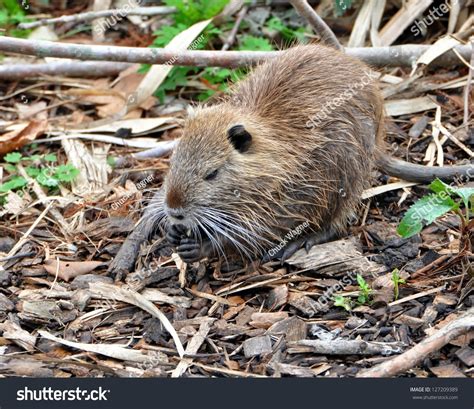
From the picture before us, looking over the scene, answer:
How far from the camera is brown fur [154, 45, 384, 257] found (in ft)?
17.5

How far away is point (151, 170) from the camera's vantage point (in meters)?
6.54

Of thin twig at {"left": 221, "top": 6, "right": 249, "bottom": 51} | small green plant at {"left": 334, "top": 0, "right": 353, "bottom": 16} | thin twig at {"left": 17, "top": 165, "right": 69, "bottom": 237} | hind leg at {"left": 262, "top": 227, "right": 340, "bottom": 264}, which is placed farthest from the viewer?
thin twig at {"left": 221, "top": 6, "right": 249, "bottom": 51}

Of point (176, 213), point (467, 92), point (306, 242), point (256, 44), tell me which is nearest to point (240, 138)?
point (176, 213)

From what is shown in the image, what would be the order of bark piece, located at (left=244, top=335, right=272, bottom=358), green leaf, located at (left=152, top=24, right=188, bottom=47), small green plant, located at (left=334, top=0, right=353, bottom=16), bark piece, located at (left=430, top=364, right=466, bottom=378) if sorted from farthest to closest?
green leaf, located at (left=152, top=24, right=188, bottom=47)
small green plant, located at (left=334, top=0, right=353, bottom=16)
bark piece, located at (left=244, top=335, right=272, bottom=358)
bark piece, located at (left=430, top=364, right=466, bottom=378)

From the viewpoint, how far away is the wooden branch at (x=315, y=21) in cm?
635

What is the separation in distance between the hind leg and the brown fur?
0.05 meters

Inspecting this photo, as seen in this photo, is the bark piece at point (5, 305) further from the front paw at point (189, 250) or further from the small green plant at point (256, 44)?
the small green plant at point (256, 44)

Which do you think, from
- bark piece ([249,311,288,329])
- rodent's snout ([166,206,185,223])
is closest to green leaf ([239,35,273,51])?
rodent's snout ([166,206,185,223])

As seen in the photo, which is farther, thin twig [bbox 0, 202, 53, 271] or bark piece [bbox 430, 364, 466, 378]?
thin twig [bbox 0, 202, 53, 271]

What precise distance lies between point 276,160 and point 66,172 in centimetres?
185

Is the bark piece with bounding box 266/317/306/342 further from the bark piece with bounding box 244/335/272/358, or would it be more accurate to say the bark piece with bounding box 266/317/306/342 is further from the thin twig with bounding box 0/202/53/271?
the thin twig with bounding box 0/202/53/271

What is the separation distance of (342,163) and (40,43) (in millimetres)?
2418

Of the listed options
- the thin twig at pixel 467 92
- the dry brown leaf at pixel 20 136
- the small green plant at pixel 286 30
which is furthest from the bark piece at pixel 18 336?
the small green plant at pixel 286 30
